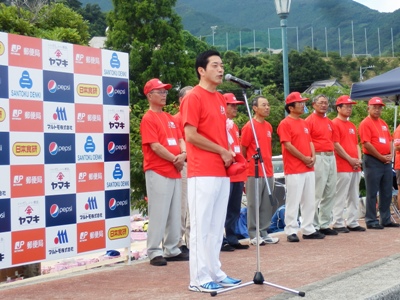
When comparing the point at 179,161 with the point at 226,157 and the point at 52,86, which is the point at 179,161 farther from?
the point at 226,157

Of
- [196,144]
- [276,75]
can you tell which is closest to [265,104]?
[196,144]

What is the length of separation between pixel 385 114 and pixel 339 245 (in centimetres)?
1392

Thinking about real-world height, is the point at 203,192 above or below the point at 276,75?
below

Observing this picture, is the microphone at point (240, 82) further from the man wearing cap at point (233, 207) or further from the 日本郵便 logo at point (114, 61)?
the man wearing cap at point (233, 207)

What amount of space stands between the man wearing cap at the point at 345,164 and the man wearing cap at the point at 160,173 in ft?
12.8

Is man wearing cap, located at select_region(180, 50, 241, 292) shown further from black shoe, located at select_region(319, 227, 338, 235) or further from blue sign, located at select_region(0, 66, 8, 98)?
black shoe, located at select_region(319, 227, 338, 235)

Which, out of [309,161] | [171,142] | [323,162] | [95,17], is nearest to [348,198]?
[323,162]

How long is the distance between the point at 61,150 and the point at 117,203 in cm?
117

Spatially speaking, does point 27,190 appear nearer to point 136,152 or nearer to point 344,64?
point 136,152

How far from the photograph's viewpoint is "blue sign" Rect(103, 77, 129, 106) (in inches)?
341

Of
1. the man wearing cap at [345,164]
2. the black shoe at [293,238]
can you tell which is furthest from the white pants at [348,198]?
the black shoe at [293,238]

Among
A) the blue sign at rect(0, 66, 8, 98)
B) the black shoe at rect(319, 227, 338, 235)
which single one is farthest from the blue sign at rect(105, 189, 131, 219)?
the black shoe at rect(319, 227, 338, 235)

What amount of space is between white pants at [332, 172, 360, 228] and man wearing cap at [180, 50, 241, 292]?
5462 millimetres

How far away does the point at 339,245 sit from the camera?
10.4m
